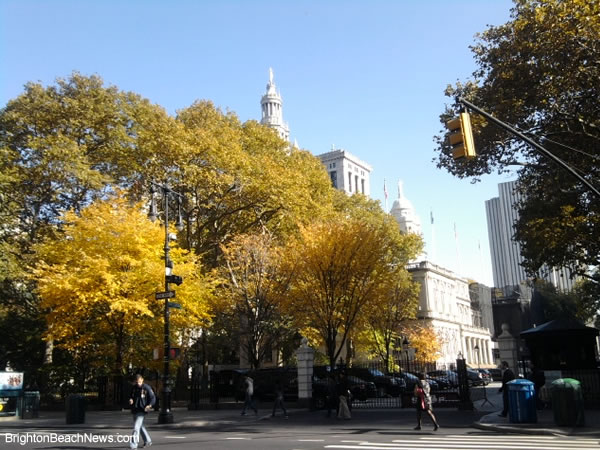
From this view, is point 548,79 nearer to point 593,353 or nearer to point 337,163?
point 593,353

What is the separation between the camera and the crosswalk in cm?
1256

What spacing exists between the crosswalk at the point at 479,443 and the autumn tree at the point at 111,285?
15519mm

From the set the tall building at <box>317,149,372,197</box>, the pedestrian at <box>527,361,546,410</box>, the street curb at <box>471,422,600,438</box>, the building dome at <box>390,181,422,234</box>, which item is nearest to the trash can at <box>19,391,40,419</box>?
the street curb at <box>471,422,600,438</box>

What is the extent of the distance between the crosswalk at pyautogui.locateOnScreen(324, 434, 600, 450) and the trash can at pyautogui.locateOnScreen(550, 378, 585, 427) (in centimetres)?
145

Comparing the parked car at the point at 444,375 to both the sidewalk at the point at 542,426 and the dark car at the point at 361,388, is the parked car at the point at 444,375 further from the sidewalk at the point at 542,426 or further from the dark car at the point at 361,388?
the sidewalk at the point at 542,426

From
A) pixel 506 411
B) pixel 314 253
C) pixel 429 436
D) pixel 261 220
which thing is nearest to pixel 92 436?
pixel 429 436

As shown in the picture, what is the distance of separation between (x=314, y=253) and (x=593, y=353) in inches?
559

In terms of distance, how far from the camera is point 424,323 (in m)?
73.2

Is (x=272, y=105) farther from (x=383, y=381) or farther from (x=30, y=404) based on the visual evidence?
(x=30, y=404)

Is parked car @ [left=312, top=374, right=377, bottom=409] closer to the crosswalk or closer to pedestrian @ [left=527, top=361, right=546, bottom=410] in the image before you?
pedestrian @ [left=527, top=361, right=546, bottom=410]

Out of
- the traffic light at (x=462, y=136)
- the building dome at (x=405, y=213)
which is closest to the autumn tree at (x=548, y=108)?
the traffic light at (x=462, y=136)

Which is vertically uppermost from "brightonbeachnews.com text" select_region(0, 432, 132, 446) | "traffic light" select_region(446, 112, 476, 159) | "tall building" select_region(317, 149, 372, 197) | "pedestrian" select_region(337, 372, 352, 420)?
"tall building" select_region(317, 149, 372, 197)

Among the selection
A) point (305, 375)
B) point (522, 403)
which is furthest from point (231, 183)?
point (522, 403)

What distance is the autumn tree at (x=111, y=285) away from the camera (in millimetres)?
26688
